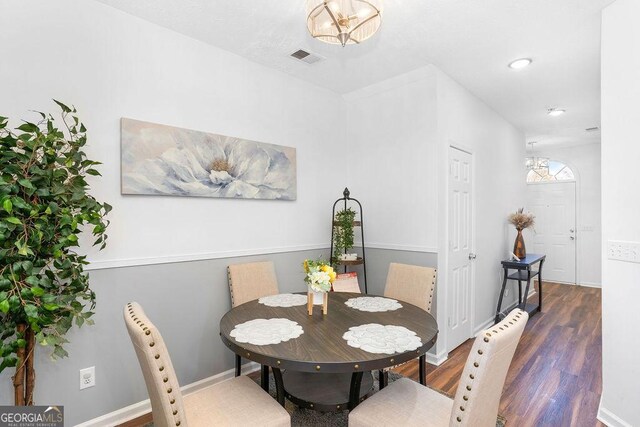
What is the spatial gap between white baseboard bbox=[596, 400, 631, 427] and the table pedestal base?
1.51 meters

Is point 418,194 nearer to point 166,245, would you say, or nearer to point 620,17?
point 620,17

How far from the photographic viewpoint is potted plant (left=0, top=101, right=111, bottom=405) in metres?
1.52

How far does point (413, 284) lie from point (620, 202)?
4.63ft

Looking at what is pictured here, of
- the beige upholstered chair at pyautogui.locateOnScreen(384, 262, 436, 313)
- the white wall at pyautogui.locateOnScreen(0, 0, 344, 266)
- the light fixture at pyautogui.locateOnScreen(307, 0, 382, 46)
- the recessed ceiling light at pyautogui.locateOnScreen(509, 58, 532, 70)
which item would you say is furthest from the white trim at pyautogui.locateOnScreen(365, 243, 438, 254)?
the light fixture at pyautogui.locateOnScreen(307, 0, 382, 46)

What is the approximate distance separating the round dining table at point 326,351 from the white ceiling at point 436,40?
1.99 meters

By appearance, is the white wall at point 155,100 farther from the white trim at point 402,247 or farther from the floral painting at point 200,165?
the white trim at point 402,247

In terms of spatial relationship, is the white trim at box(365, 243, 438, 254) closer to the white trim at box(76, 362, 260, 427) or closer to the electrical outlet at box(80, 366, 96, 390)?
the white trim at box(76, 362, 260, 427)

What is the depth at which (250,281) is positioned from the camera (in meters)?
2.73

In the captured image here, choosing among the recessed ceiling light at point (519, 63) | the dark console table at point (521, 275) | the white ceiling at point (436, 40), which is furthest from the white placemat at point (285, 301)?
the dark console table at point (521, 275)

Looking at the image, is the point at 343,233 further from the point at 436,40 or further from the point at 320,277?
the point at 436,40

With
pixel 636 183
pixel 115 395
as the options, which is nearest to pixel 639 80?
pixel 636 183

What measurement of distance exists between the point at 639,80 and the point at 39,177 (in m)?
3.32

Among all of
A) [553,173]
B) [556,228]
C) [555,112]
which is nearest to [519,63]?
[555,112]

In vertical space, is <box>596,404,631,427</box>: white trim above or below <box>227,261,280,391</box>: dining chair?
below
